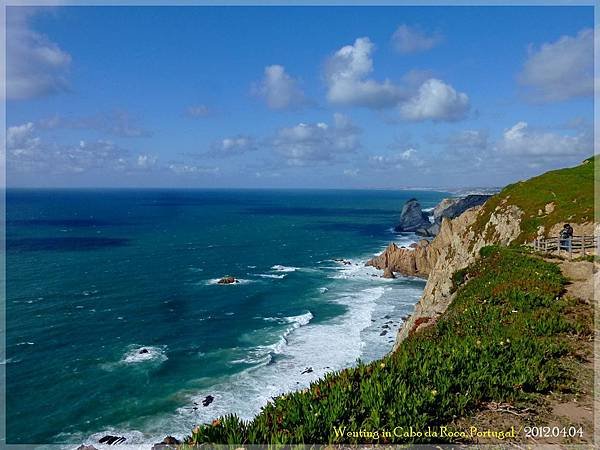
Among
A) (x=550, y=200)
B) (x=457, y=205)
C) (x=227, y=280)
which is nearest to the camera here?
(x=550, y=200)

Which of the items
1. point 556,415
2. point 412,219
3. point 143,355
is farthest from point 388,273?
point 412,219

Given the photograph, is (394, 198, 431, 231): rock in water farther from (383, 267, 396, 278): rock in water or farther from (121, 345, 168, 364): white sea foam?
(121, 345, 168, 364): white sea foam

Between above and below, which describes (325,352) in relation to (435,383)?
below

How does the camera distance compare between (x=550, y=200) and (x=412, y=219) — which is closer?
(x=550, y=200)

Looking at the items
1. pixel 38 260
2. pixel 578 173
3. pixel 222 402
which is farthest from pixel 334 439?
pixel 38 260

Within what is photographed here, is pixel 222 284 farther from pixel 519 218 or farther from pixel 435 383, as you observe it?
pixel 435 383

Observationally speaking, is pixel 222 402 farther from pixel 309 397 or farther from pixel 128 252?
pixel 128 252

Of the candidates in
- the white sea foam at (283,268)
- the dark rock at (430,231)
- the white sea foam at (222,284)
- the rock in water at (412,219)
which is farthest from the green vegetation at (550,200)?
the rock in water at (412,219)

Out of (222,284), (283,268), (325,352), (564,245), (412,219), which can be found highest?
(564,245)
